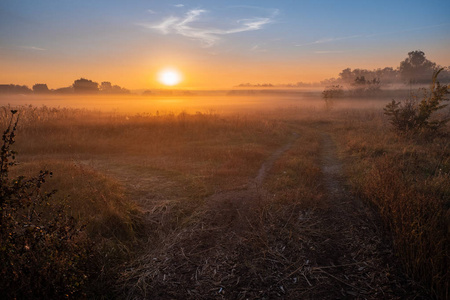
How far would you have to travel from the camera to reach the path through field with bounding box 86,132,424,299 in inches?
148

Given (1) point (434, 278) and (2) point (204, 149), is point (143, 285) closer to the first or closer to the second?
(1) point (434, 278)

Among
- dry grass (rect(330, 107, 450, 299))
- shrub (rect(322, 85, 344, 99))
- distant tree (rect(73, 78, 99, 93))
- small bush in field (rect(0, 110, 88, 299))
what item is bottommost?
dry grass (rect(330, 107, 450, 299))

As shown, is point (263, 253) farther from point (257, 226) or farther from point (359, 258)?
point (359, 258)

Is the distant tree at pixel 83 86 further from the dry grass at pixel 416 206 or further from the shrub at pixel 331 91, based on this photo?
the dry grass at pixel 416 206

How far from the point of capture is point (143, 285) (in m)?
3.92

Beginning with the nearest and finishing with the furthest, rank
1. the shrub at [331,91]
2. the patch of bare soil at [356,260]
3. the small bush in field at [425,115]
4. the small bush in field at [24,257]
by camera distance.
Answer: the small bush in field at [24,257], the patch of bare soil at [356,260], the small bush in field at [425,115], the shrub at [331,91]

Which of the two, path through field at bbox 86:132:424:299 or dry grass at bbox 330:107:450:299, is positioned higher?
dry grass at bbox 330:107:450:299

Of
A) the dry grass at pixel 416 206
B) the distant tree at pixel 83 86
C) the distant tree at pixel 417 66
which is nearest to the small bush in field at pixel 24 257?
the dry grass at pixel 416 206

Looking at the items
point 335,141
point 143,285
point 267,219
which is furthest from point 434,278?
point 335,141

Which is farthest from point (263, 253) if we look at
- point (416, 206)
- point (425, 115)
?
point (425, 115)

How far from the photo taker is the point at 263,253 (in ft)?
14.8

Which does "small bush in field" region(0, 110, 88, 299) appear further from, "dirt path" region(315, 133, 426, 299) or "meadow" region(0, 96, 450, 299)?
"dirt path" region(315, 133, 426, 299)

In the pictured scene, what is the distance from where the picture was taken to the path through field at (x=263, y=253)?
3.75 m

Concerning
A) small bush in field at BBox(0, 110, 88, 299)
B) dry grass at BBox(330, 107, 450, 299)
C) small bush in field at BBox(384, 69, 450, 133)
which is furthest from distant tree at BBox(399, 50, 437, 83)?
small bush in field at BBox(0, 110, 88, 299)
